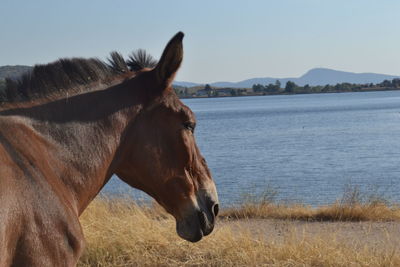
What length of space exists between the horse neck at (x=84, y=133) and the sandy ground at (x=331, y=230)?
15.1 ft

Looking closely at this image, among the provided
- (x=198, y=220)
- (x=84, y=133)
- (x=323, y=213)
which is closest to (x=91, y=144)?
(x=84, y=133)

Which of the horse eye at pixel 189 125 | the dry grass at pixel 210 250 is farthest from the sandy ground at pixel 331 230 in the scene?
→ the horse eye at pixel 189 125

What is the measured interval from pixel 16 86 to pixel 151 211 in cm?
739

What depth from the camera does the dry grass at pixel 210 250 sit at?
664cm

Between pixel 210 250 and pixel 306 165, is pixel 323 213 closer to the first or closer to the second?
pixel 210 250

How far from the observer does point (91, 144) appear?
3.10 metres

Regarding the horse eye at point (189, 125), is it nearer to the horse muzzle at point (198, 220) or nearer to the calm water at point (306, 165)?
the horse muzzle at point (198, 220)

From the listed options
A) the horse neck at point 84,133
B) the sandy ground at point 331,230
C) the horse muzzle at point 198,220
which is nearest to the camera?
the horse neck at point 84,133

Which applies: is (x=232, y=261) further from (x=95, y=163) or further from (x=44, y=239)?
(x=44, y=239)

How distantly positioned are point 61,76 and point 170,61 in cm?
58

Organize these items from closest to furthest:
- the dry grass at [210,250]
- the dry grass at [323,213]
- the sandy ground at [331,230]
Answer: the dry grass at [210,250] → the sandy ground at [331,230] → the dry grass at [323,213]

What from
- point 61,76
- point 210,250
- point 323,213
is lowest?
point 323,213

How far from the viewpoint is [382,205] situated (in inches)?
424

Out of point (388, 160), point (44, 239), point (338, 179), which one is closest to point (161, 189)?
point (44, 239)
